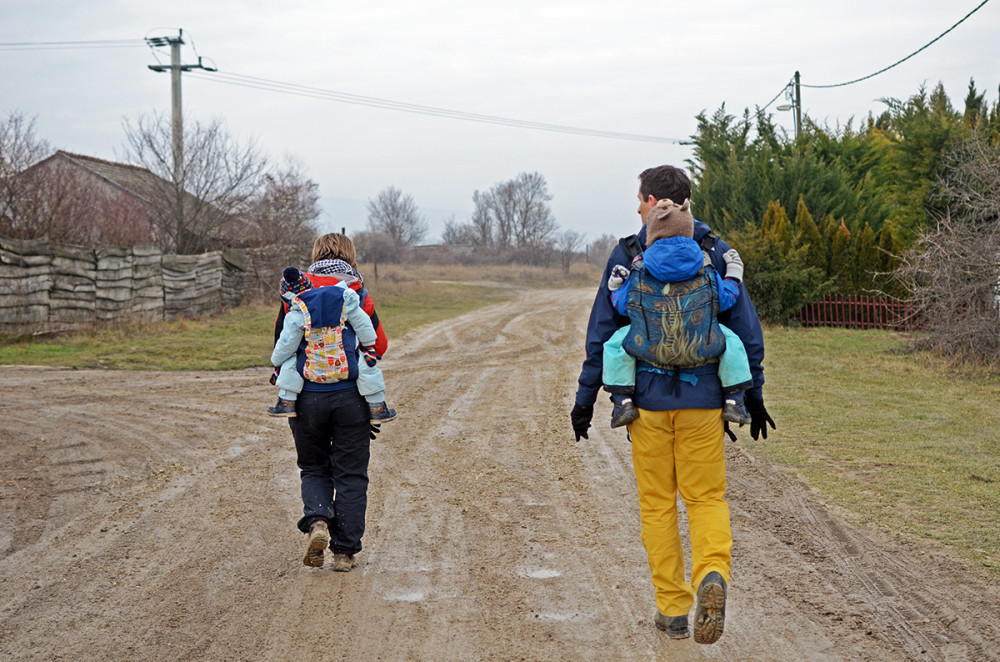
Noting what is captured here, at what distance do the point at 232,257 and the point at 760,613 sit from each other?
22.0 m

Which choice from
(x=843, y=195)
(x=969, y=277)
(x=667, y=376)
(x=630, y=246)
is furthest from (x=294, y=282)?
(x=843, y=195)

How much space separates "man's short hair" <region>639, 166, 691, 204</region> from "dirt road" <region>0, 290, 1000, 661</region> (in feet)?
6.64

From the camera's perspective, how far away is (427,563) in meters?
4.95

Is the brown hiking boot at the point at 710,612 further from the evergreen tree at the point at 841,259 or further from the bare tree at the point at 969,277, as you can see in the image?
the evergreen tree at the point at 841,259

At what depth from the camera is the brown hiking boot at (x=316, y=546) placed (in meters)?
4.78

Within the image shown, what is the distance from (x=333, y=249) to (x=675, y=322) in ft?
7.65

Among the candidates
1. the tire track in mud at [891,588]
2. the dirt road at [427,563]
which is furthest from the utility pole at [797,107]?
the tire track in mud at [891,588]

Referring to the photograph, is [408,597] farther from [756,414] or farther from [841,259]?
[841,259]

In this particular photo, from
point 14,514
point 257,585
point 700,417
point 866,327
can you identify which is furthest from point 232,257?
point 700,417

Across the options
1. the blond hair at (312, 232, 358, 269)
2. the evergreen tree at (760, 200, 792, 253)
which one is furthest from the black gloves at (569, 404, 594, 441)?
the evergreen tree at (760, 200, 792, 253)

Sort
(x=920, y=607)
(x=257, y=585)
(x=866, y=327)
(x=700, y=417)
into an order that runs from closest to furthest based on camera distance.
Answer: (x=700, y=417) → (x=920, y=607) → (x=257, y=585) → (x=866, y=327)

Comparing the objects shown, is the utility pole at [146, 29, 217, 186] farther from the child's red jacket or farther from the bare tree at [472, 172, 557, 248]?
the bare tree at [472, 172, 557, 248]

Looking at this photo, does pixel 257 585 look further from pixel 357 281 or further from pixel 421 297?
pixel 421 297

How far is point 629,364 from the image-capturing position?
150 inches
